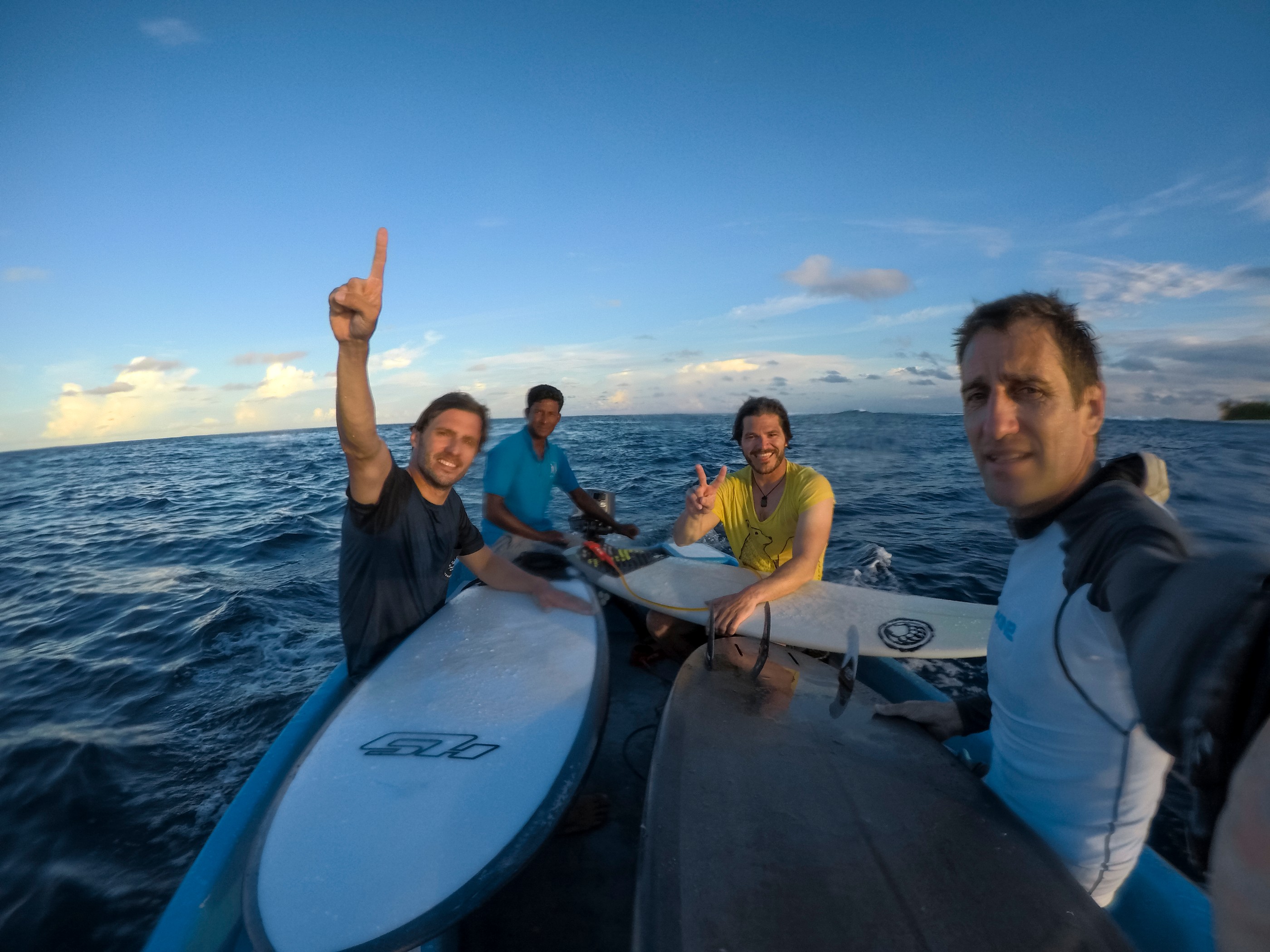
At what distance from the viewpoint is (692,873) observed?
147cm

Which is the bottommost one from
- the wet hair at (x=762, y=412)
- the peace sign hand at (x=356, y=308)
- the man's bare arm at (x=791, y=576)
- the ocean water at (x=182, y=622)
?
the ocean water at (x=182, y=622)

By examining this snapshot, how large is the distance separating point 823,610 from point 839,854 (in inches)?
92.5

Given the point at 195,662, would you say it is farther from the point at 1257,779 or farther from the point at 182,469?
the point at 182,469

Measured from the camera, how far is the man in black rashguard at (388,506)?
238 cm

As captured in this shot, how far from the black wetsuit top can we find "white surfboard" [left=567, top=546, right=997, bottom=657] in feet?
5.02

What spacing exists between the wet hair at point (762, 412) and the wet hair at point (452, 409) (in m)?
1.64

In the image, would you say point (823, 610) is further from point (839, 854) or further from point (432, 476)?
point (432, 476)

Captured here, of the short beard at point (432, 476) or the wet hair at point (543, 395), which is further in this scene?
the wet hair at point (543, 395)

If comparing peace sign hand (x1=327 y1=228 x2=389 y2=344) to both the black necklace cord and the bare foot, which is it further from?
the black necklace cord

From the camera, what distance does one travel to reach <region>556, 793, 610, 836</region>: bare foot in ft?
8.59

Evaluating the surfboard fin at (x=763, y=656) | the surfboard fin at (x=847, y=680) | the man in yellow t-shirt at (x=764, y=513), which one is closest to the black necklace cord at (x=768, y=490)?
the man in yellow t-shirt at (x=764, y=513)

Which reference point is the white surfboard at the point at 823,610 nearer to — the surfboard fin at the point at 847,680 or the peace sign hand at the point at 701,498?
the peace sign hand at the point at 701,498

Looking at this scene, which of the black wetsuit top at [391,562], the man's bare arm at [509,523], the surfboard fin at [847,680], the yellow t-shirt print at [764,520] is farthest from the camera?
the man's bare arm at [509,523]

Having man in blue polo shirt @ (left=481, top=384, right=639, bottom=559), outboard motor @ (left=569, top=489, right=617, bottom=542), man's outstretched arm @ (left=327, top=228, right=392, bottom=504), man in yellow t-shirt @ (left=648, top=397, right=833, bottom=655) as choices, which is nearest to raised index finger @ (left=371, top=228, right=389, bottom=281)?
man's outstretched arm @ (left=327, top=228, right=392, bottom=504)
